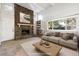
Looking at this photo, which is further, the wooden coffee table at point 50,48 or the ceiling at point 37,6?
the ceiling at point 37,6

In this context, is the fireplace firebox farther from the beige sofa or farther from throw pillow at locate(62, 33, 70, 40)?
throw pillow at locate(62, 33, 70, 40)

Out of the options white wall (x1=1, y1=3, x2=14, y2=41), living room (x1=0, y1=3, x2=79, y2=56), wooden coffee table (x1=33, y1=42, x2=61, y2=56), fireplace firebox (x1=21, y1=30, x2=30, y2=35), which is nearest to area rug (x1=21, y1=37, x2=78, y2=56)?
living room (x1=0, y1=3, x2=79, y2=56)

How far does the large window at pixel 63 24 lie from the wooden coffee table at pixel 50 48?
0.54 metres

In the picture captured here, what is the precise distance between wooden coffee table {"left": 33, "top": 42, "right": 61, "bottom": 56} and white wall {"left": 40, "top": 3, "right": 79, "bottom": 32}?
21.1 inches

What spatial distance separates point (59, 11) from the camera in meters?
2.17

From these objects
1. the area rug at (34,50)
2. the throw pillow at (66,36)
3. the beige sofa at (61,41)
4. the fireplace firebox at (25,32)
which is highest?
the fireplace firebox at (25,32)

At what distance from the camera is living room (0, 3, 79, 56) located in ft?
6.53

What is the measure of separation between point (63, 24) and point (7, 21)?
63.7 inches

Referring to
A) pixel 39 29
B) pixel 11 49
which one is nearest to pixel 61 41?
pixel 39 29

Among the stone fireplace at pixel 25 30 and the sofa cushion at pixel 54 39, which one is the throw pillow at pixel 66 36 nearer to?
the sofa cushion at pixel 54 39

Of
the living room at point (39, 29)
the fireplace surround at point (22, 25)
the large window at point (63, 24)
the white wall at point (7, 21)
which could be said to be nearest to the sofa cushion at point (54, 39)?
the living room at point (39, 29)

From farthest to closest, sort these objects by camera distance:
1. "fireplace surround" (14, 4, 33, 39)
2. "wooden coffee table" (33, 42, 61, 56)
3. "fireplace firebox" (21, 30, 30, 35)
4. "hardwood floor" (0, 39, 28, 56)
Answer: "fireplace firebox" (21, 30, 30, 35)
"fireplace surround" (14, 4, 33, 39)
"hardwood floor" (0, 39, 28, 56)
"wooden coffee table" (33, 42, 61, 56)

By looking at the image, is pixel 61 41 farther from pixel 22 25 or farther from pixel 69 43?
pixel 22 25

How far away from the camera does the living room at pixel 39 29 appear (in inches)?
78.3
